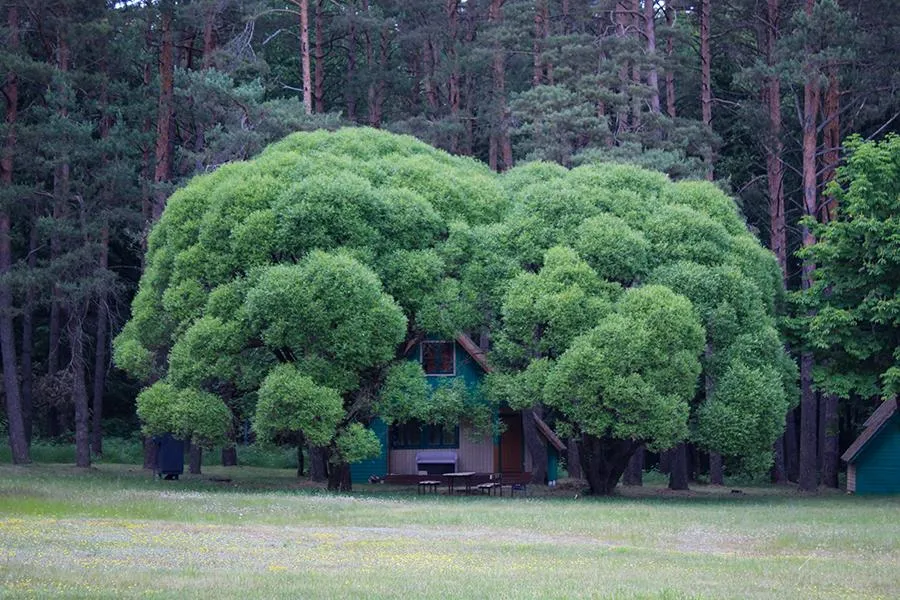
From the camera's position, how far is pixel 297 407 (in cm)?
3712

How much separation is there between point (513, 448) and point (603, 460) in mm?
8122

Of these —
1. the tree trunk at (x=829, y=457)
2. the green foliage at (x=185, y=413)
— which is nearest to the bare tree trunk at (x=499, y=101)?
the tree trunk at (x=829, y=457)

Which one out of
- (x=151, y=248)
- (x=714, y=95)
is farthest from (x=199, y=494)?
(x=714, y=95)

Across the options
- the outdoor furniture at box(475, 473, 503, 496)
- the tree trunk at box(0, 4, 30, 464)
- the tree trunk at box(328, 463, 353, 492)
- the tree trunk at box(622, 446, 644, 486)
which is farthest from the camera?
the tree trunk at box(622, 446, 644, 486)

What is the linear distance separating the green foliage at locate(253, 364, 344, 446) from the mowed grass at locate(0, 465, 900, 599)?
1979mm

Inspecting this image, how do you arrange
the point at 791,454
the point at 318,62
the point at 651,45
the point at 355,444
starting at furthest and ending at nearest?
the point at 791,454 < the point at 318,62 < the point at 651,45 < the point at 355,444

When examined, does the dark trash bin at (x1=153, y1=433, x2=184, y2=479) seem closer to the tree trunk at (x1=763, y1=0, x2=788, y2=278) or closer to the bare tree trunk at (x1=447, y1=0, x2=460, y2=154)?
the bare tree trunk at (x1=447, y1=0, x2=460, y2=154)

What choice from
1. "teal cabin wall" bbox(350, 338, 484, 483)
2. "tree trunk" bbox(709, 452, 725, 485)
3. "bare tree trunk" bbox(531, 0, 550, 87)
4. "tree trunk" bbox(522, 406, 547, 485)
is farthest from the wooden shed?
"bare tree trunk" bbox(531, 0, 550, 87)

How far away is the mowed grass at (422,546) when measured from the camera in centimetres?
1833

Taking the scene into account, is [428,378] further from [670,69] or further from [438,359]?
[670,69]

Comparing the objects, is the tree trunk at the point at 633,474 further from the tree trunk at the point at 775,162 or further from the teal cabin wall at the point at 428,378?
the tree trunk at the point at 775,162

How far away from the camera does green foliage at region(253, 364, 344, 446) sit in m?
37.0

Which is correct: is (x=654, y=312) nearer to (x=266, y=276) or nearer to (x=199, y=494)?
(x=266, y=276)

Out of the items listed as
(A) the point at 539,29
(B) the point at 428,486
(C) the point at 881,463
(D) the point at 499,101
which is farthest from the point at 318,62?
(C) the point at 881,463
